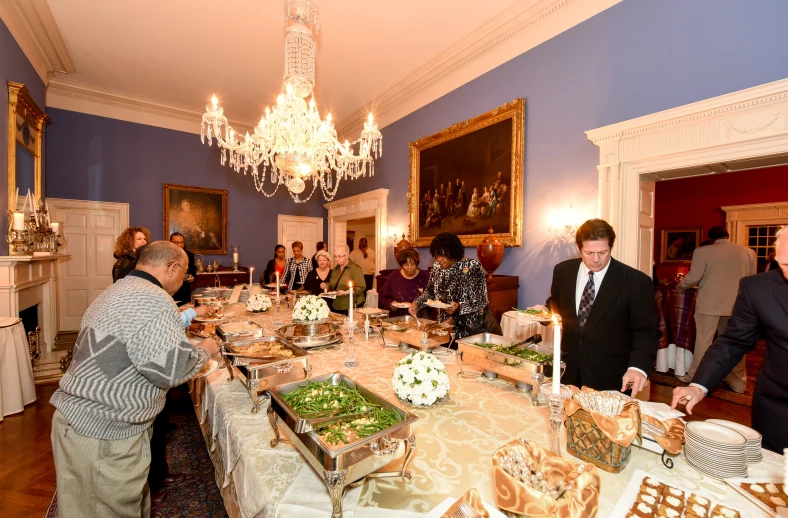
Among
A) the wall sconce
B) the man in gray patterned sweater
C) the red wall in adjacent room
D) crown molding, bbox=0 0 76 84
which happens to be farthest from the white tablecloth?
the red wall in adjacent room

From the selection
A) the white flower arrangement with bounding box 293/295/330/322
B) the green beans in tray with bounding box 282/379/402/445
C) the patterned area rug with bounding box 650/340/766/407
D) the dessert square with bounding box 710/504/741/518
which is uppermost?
the white flower arrangement with bounding box 293/295/330/322

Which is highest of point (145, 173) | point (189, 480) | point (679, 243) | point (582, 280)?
point (145, 173)

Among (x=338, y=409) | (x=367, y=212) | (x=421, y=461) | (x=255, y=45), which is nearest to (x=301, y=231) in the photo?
(x=367, y=212)

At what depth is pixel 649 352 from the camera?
6.54 feet

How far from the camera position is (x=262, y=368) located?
1.73 m

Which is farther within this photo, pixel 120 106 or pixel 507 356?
pixel 120 106

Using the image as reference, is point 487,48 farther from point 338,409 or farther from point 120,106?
point 120,106

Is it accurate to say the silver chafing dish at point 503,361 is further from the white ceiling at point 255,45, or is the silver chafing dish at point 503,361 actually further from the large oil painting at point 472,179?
the white ceiling at point 255,45

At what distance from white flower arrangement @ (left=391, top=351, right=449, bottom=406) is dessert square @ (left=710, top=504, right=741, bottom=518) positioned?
936 mm

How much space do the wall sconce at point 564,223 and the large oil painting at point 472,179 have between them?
0.48 meters

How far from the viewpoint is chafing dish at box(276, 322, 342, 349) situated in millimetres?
2650

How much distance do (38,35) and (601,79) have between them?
26.4 ft

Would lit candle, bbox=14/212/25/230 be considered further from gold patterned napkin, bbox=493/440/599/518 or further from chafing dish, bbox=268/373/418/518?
gold patterned napkin, bbox=493/440/599/518

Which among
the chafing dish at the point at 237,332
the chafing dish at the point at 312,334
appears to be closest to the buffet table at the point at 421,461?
the chafing dish at the point at 237,332
